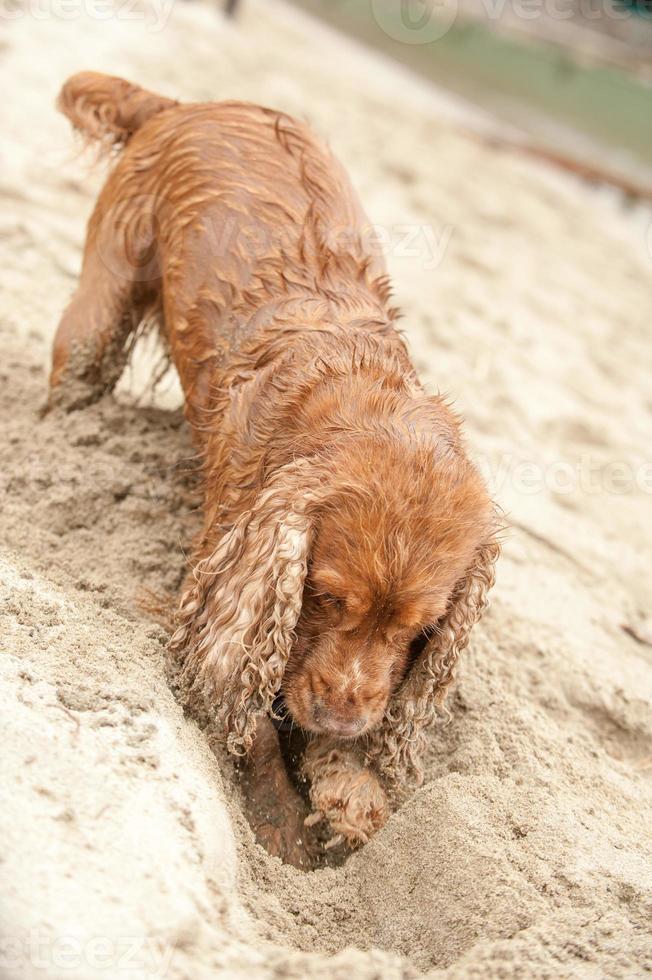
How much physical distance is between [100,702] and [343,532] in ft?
2.44

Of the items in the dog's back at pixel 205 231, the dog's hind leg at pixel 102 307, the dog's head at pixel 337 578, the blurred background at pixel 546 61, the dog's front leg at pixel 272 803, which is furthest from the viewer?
the blurred background at pixel 546 61

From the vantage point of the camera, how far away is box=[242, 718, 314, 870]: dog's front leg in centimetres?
292

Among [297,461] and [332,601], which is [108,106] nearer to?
[297,461]

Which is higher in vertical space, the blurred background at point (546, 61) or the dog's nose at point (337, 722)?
the dog's nose at point (337, 722)

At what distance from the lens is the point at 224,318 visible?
3477 mm

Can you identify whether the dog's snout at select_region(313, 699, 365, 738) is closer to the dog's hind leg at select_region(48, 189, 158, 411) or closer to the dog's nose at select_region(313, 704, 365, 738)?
the dog's nose at select_region(313, 704, 365, 738)

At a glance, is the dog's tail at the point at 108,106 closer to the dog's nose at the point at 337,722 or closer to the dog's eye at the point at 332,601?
the dog's eye at the point at 332,601

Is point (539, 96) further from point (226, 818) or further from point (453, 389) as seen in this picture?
point (226, 818)

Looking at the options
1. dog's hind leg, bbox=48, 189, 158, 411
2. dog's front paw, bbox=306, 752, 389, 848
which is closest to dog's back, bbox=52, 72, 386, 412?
dog's hind leg, bbox=48, 189, 158, 411

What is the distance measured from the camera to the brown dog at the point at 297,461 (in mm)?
2758

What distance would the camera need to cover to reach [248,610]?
2807 millimetres

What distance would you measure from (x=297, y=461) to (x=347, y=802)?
3.20 feet

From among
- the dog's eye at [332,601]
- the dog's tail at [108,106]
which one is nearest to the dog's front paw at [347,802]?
the dog's eye at [332,601]

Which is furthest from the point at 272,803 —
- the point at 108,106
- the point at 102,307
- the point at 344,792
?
the point at 108,106
